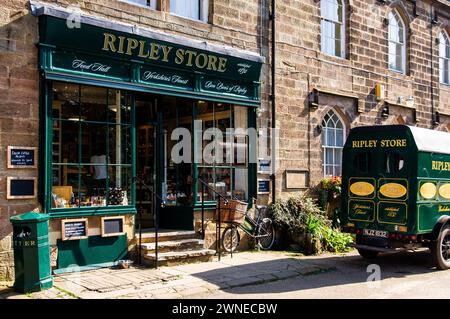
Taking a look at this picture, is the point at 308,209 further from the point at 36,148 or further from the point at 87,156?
the point at 36,148

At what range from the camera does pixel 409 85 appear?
17344 mm

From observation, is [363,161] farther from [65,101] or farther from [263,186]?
[65,101]

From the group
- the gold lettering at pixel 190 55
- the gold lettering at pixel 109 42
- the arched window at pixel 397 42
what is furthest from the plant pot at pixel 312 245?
the arched window at pixel 397 42

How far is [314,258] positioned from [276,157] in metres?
2.80

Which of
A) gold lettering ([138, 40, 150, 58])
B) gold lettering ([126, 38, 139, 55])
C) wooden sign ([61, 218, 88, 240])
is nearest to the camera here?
wooden sign ([61, 218, 88, 240])

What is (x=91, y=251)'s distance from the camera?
920 cm

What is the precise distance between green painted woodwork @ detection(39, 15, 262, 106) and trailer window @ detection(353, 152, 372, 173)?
281 cm

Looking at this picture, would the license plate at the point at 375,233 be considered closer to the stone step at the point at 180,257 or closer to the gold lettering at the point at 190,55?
the stone step at the point at 180,257

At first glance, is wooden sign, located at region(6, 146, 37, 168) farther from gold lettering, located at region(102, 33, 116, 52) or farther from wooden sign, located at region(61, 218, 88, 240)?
gold lettering, located at region(102, 33, 116, 52)

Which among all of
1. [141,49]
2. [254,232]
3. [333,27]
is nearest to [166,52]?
[141,49]

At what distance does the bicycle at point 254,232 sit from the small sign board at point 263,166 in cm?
76

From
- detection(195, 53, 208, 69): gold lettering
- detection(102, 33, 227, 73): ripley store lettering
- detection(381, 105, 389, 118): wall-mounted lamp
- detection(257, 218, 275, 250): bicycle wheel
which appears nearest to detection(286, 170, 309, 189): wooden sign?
detection(257, 218, 275, 250): bicycle wheel

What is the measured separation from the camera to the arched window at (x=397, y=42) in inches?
667

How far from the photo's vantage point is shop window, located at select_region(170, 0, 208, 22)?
1118 centimetres
